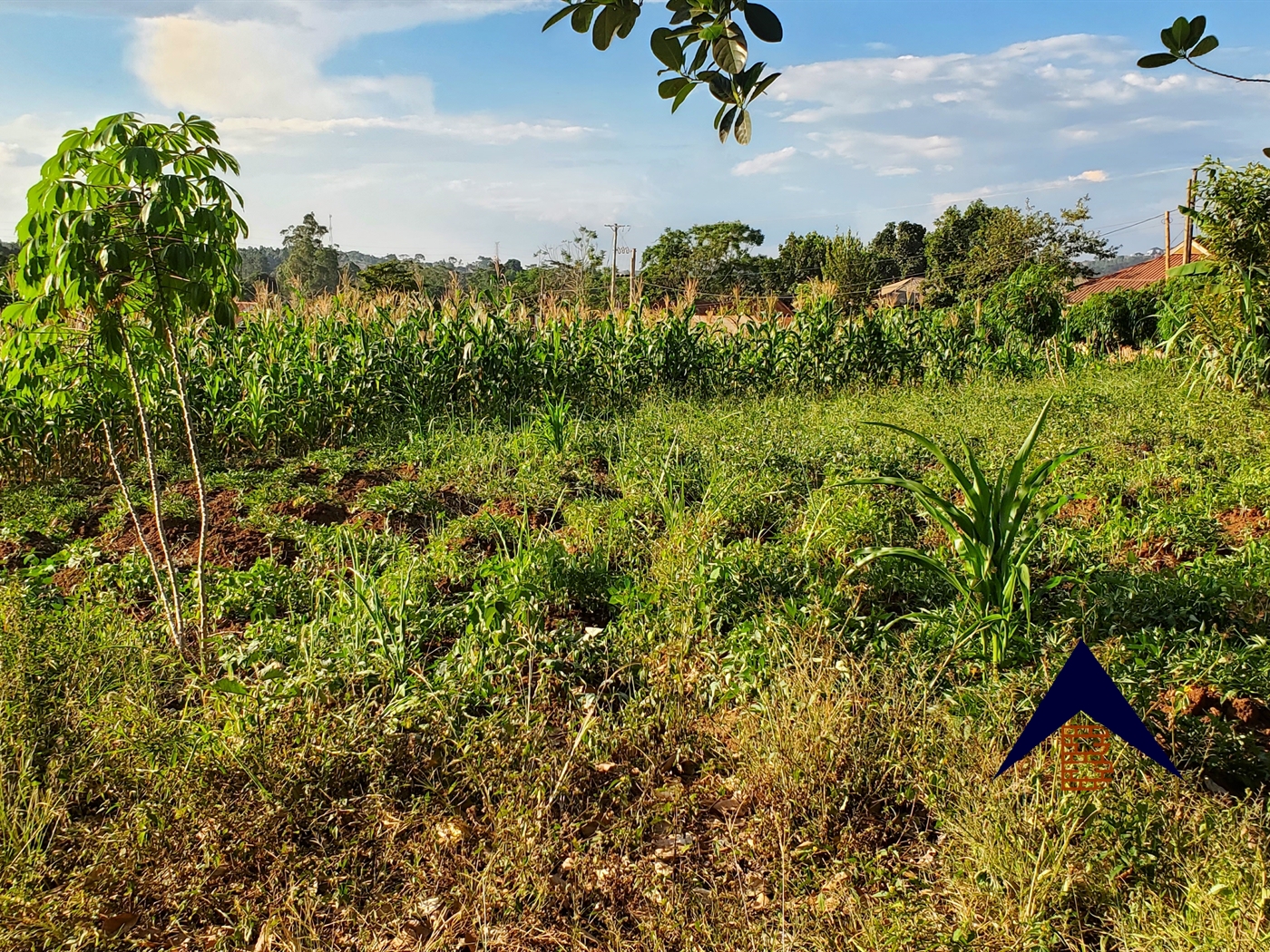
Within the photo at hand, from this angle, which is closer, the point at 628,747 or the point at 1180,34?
the point at 1180,34

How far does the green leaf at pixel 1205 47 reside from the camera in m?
1.40

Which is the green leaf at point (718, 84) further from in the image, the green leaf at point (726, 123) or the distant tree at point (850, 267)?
the distant tree at point (850, 267)

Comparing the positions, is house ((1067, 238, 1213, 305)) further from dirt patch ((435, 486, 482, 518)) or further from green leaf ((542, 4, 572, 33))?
green leaf ((542, 4, 572, 33))

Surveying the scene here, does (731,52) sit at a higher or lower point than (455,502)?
higher

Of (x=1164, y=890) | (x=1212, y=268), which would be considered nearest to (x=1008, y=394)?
(x=1212, y=268)

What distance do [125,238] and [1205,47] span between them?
3.17 m

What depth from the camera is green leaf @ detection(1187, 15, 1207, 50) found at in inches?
54.3

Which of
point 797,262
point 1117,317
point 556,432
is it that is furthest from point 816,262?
point 556,432

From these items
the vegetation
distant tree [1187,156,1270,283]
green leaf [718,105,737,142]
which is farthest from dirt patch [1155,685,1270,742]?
distant tree [1187,156,1270,283]

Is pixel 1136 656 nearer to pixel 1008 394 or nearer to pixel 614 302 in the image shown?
pixel 1008 394

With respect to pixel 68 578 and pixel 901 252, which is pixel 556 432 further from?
pixel 901 252

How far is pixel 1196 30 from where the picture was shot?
4.58 ft

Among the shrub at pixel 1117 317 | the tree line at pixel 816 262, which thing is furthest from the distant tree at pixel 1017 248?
the shrub at pixel 1117 317

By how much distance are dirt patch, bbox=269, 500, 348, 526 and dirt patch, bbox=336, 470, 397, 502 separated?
0.26 meters
